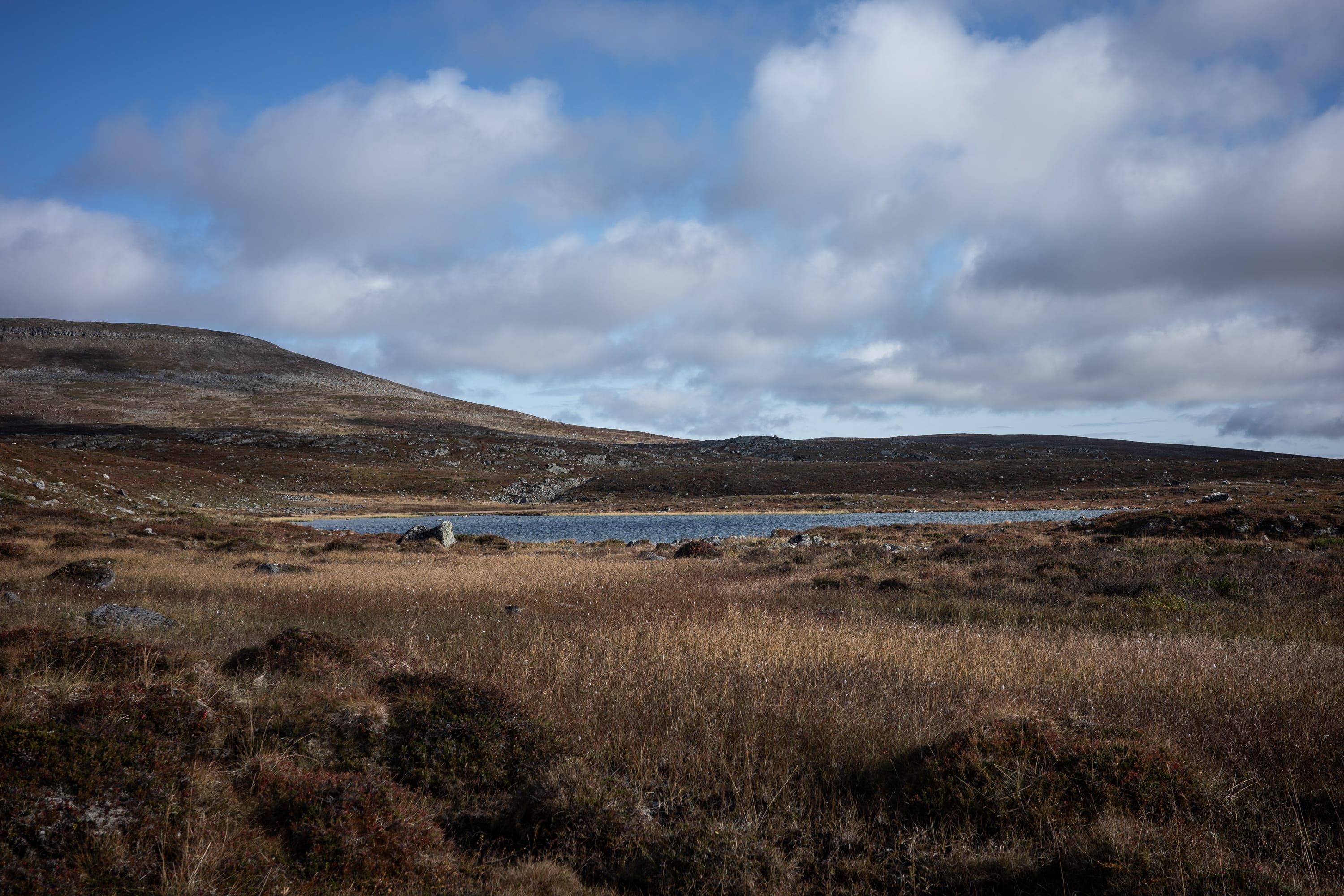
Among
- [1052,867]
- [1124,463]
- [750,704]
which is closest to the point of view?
[1052,867]

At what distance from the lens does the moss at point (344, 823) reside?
389 centimetres

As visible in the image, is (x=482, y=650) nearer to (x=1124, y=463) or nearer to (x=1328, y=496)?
(x=1328, y=496)

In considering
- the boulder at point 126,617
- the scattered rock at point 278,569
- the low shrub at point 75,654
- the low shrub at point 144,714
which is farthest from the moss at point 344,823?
the scattered rock at point 278,569

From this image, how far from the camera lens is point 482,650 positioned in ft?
28.9

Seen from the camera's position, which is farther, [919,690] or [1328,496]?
[1328,496]

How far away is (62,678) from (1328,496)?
45.9 meters

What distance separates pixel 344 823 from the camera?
4082 millimetres

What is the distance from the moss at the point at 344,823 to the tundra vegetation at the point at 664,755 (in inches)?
0.8

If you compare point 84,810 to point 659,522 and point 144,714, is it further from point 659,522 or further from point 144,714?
point 659,522

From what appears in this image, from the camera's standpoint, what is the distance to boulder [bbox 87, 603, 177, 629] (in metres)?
9.00

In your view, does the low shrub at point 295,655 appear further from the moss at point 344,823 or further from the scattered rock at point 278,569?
the scattered rock at point 278,569

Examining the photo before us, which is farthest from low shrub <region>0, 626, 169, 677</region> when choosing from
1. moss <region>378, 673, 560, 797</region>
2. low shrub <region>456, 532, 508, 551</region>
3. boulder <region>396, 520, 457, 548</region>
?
low shrub <region>456, 532, 508, 551</region>

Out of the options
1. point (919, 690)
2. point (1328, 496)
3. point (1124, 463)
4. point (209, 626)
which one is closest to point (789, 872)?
point (919, 690)

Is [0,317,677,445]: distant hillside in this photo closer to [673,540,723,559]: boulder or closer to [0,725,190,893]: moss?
[673,540,723,559]: boulder
